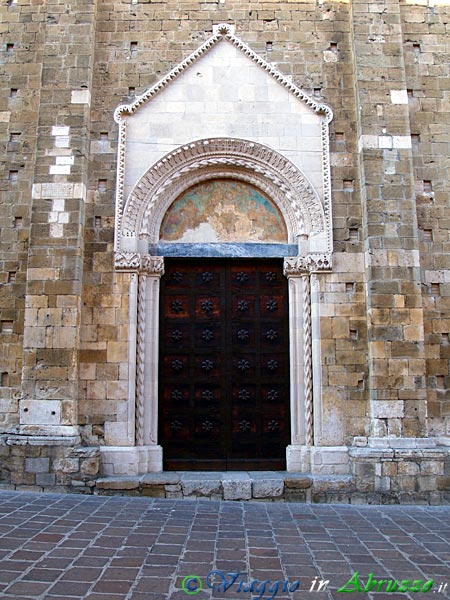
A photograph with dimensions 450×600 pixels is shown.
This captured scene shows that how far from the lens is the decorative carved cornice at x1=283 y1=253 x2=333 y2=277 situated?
7.61 meters

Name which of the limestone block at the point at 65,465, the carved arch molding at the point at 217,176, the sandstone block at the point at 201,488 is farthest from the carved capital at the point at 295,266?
the limestone block at the point at 65,465

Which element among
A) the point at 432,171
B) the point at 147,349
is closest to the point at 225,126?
the point at 432,171

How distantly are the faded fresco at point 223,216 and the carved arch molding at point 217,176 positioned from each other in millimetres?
136

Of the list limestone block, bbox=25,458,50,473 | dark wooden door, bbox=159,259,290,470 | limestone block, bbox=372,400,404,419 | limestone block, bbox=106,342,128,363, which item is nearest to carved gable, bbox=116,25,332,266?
dark wooden door, bbox=159,259,290,470

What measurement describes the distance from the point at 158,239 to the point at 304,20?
440 cm

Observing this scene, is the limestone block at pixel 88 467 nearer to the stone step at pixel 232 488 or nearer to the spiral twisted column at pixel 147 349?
the stone step at pixel 232 488

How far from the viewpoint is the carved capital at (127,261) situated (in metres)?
7.56

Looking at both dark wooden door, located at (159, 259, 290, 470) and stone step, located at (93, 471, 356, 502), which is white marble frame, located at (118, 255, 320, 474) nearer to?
dark wooden door, located at (159, 259, 290, 470)

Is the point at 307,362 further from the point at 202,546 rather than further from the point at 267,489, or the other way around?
the point at 202,546

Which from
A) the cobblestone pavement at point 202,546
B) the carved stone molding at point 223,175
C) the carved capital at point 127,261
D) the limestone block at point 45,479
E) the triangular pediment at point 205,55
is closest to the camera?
the cobblestone pavement at point 202,546

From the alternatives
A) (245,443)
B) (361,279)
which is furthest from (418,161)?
(245,443)

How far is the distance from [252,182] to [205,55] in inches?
87.6

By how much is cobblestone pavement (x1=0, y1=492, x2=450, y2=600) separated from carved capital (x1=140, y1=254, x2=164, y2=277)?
3219mm

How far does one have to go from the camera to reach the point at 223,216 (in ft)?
26.7
